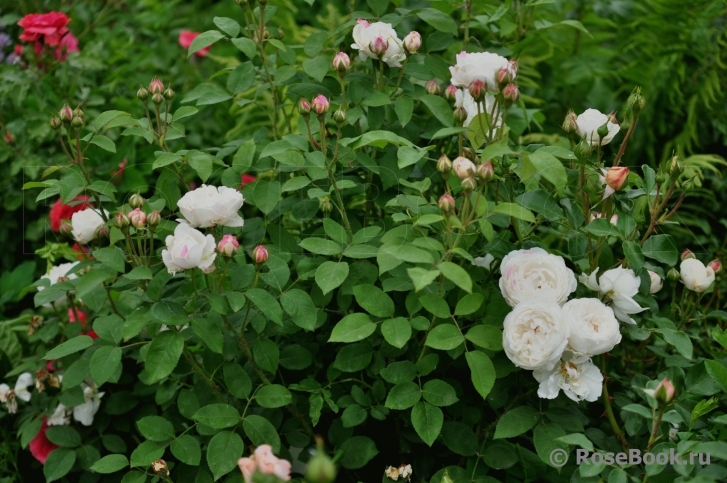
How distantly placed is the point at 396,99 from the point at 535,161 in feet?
1.35

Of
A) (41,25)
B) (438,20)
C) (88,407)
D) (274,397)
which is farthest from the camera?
(41,25)

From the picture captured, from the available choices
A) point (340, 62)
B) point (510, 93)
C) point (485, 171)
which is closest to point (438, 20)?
point (340, 62)

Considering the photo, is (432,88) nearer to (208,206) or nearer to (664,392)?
(208,206)

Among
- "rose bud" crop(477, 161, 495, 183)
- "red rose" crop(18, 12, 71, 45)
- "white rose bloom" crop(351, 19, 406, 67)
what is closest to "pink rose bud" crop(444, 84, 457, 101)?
"white rose bloom" crop(351, 19, 406, 67)

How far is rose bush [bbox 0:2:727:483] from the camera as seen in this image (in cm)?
128

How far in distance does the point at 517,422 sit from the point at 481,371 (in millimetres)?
159

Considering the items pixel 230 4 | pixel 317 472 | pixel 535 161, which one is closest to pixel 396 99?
pixel 535 161

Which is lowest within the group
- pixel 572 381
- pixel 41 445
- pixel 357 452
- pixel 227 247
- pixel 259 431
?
pixel 41 445

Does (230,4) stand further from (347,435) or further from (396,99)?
(347,435)

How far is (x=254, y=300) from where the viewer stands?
131 centimetres

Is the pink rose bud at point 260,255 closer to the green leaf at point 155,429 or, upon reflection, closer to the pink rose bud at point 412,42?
the green leaf at point 155,429

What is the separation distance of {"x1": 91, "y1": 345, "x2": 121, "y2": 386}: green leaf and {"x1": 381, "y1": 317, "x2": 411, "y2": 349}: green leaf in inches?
20.6

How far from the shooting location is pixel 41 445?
1.80 meters

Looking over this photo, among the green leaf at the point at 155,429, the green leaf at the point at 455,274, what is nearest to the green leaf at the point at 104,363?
the green leaf at the point at 155,429
